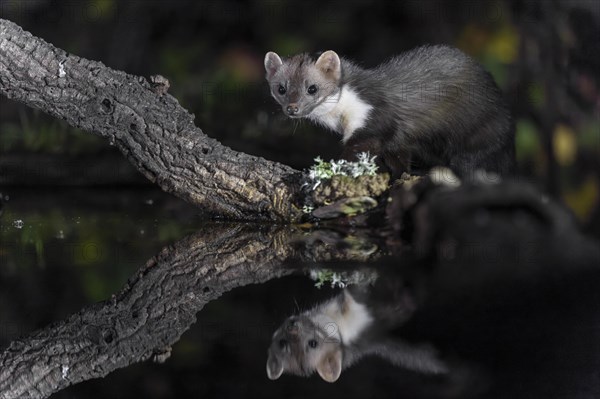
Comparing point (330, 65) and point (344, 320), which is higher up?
point (330, 65)

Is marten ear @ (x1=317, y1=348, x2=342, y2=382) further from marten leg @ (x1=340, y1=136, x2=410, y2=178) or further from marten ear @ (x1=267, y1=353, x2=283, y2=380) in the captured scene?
marten leg @ (x1=340, y1=136, x2=410, y2=178)

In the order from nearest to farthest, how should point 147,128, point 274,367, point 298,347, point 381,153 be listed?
point 274,367
point 298,347
point 147,128
point 381,153

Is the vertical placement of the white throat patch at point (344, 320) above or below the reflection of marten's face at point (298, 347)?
below

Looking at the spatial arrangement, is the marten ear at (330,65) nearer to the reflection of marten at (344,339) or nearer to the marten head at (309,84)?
the marten head at (309,84)

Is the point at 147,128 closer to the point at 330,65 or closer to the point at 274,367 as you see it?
the point at 330,65

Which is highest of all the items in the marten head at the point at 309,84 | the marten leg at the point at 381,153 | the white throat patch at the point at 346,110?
the marten head at the point at 309,84

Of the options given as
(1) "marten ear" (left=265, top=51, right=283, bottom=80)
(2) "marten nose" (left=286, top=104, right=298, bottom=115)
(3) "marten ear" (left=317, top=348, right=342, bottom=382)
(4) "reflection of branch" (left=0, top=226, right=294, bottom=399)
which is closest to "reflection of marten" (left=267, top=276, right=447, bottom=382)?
(3) "marten ear" (left=317, top=348, right=342, bottom=382)

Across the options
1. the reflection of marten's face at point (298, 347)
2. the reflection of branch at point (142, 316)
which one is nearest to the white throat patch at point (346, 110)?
the reflection of branch at point (142, 316)

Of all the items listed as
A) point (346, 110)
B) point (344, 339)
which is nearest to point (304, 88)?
point (346, 110)
